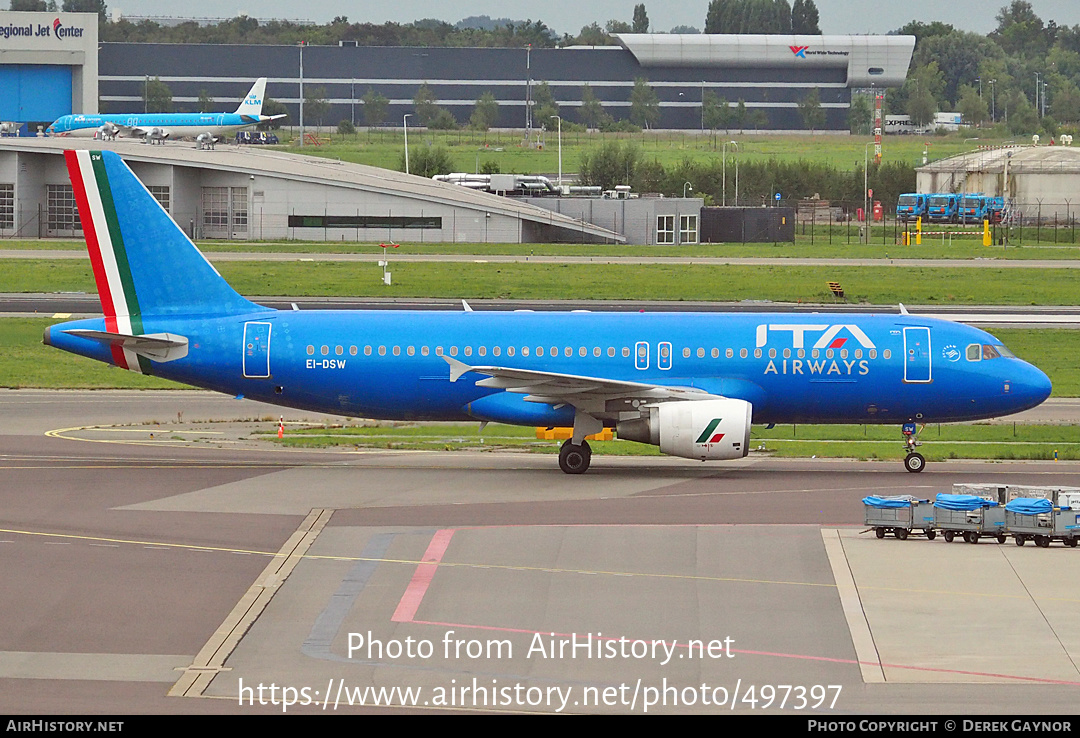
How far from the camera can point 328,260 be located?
85.6 m

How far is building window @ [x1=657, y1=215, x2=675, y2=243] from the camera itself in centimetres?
10906

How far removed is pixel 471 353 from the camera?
34.2 metres

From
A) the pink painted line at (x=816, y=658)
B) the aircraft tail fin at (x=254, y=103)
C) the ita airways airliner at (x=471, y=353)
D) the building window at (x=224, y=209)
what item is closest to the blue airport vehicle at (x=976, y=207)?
the building window at (x=224, y=209)

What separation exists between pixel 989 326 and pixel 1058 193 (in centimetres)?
9029

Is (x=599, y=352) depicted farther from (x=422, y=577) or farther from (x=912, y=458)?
(x=422, y=577)

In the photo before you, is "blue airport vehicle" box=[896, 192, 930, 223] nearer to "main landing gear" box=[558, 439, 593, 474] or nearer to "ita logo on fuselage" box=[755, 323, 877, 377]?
"ita logo on fuselage" box=[755, 323, 877, 377]

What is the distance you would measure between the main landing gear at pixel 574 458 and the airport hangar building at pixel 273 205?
72.2 m

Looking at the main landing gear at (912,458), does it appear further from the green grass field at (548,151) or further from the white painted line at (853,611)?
the green grass field at (548,151)

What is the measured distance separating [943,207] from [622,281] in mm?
70356

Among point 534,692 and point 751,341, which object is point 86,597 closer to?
point 534,692

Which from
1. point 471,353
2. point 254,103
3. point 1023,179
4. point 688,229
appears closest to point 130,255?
point 471,353

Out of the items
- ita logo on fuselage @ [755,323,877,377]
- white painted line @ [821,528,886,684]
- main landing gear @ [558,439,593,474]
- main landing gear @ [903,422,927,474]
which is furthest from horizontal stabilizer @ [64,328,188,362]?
main landing gear @ [903,422,927,474]

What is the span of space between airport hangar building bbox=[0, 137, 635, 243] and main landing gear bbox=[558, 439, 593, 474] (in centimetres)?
7216
